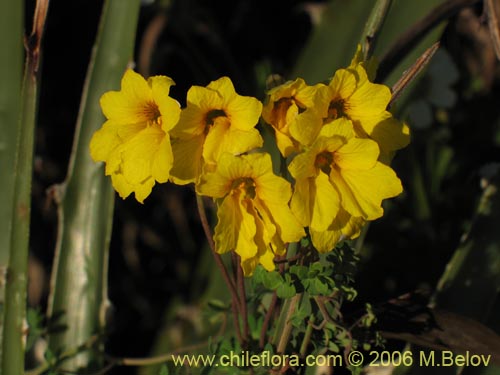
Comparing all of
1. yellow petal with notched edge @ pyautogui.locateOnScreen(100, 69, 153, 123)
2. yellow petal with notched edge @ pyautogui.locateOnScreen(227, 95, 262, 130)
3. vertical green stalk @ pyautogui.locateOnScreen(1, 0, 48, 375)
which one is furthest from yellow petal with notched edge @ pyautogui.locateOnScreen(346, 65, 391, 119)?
vertical green stalk @ pyautogui.locateOnScreen(1, 0, 48, 375)

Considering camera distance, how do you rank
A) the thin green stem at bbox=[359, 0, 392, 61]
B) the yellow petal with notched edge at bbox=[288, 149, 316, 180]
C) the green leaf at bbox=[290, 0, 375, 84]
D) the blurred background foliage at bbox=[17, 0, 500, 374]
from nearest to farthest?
the yellow petal with notched edge at bbox=[288, 149, 316, 180] < the thin green stem at bbox=[359, 0, 392, 61] < the green leaf at bbox=[290, 0, 375, 84] < the blurred background foliage at bbox=[17, 0, 500, 374]

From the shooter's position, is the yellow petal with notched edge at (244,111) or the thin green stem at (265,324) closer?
the yellow petal with notched edge at (244,111)

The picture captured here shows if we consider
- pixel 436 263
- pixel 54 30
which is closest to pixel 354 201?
pixel 436 263

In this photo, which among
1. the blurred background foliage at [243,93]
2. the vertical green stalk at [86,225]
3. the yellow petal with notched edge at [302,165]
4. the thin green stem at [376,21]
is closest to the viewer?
the yellow petal with notched edge at [302,165]

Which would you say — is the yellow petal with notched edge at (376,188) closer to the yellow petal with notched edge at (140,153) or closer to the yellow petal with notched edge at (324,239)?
the yellow petal with notched edge at (324,239)

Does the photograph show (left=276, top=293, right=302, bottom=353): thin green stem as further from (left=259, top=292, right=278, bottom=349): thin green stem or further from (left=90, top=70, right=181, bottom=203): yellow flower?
(left=90, top=70, right=181, bottom=203): yellow flower

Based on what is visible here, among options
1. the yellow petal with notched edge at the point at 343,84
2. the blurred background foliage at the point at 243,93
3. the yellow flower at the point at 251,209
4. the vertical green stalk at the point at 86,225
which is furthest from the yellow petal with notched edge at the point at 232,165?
the blurred background foliage at the point at 243,93
